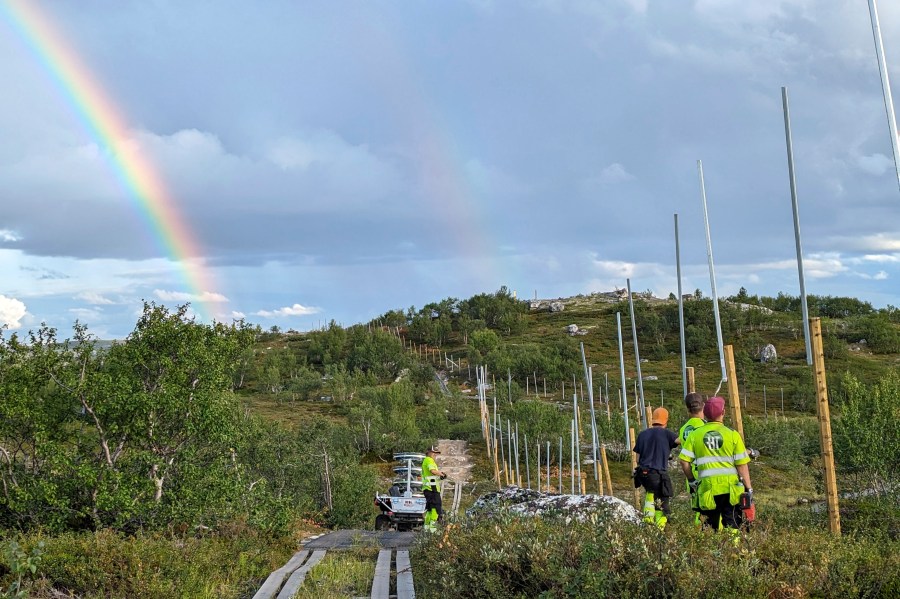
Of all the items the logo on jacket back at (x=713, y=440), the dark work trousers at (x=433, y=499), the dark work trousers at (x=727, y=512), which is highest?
the logo on jacket back at (x=713, y=440)

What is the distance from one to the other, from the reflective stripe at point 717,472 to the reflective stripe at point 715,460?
89 mm

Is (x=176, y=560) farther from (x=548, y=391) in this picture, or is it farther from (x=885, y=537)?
(x=548, y=391)

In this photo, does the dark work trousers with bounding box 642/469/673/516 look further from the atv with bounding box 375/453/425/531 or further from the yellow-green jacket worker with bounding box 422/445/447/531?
the atv with bounding box 375/453/425/531

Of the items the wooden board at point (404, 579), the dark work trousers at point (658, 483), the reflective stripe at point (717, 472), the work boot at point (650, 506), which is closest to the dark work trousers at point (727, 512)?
the reflective stripe at point (717, 472)

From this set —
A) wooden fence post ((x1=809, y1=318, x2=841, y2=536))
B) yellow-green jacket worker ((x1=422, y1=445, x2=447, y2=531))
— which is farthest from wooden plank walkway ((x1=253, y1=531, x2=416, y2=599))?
wooden fence post ((x1=809, y1=318, x2=841, y2=536))

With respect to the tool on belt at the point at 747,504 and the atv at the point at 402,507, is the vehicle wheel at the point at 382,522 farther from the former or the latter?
the tool on belt at the point at 747,504

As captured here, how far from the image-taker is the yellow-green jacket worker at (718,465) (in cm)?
926

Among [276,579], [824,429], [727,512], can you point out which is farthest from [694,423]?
[276,579]

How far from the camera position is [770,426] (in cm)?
6669

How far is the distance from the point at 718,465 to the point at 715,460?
67 millimetres

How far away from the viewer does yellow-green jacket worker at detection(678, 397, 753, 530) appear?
9.26 meters

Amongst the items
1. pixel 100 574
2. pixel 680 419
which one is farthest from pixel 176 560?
pixel 680 419

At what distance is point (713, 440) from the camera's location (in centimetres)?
930

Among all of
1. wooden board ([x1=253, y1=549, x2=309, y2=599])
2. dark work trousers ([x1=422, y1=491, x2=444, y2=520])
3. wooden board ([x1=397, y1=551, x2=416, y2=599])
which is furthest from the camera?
dark work trousers ([x1=422, y1=491, x2=444, y2=520])
